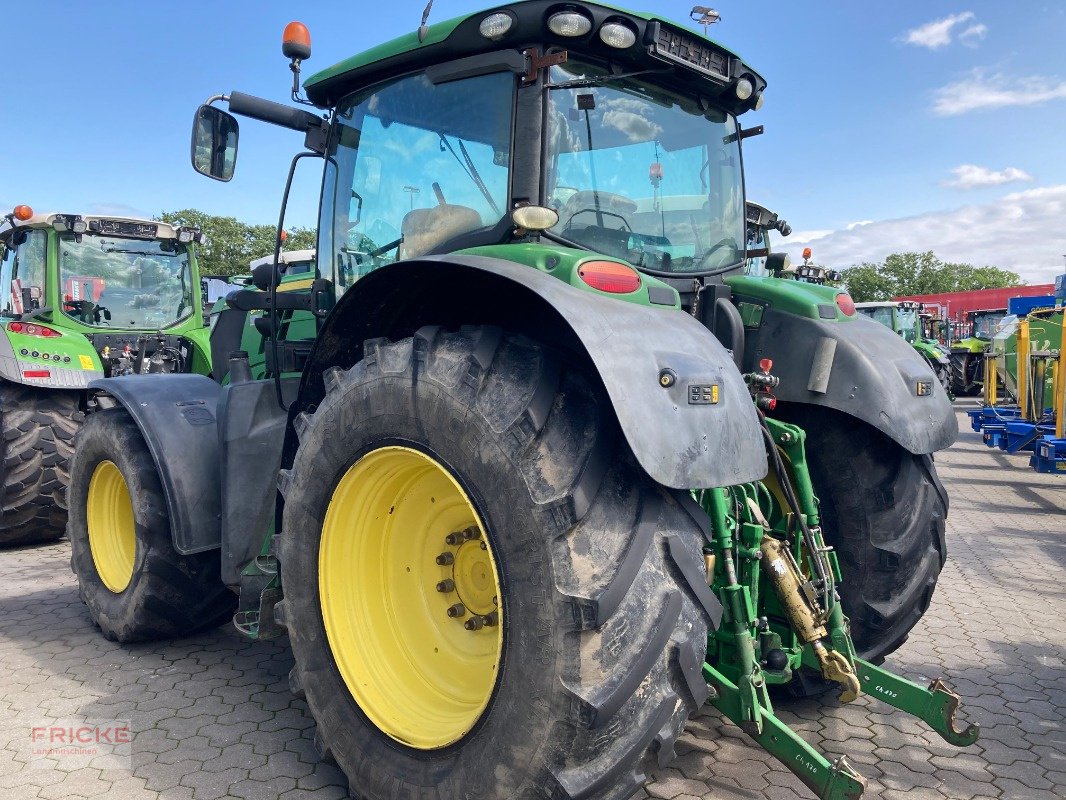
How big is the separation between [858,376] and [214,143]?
267 cm

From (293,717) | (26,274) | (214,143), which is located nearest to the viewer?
(293,717)

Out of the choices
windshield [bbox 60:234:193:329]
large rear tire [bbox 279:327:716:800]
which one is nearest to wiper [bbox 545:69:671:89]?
large rear tire [bbox 279:327:716:800]

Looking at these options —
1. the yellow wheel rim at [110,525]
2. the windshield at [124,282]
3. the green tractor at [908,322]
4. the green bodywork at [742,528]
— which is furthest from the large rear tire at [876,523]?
the green tractor at [908,322]

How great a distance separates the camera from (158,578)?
3.67 metres

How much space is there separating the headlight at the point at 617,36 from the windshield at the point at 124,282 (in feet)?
20.5

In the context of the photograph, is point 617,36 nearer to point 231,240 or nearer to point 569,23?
point 569,23

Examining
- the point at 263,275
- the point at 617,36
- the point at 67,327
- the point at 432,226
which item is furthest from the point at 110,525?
the point at 67,327

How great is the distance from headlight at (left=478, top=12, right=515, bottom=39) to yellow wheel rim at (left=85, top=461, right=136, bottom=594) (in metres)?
2.87

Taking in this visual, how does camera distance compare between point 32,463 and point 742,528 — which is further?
point 32,463

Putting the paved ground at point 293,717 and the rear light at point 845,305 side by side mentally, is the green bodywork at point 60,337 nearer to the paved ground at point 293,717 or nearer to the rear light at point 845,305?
the paved ground at point 293,717

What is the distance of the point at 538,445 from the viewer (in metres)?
2.01

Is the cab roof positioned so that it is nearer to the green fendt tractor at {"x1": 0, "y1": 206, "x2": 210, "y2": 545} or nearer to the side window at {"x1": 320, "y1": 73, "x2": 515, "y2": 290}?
the side window at {"x1": 320, "y1": 73, "x2": 515, "y2": 290}

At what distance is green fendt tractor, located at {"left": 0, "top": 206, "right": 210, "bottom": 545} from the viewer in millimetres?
5840

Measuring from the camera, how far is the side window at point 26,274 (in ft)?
23.2
